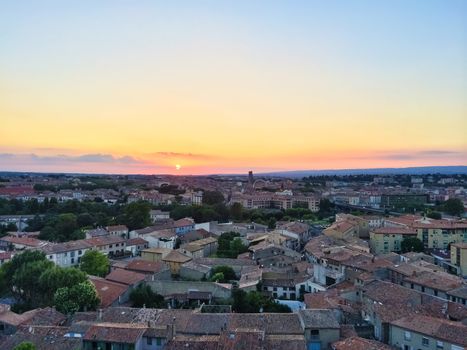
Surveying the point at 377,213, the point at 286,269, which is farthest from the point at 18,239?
the point at 377,213

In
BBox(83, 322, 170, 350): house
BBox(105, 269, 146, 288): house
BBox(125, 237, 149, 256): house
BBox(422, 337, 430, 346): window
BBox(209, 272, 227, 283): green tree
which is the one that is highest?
BBox(83, 322, 170, 350): house

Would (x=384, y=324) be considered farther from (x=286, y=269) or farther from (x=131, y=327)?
(x=286, y=269)

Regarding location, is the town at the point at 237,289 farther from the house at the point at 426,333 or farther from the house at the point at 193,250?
the house at the point at 193,250

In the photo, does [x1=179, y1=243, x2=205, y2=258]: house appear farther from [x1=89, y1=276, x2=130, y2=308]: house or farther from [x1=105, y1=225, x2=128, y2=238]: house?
[x1=105, y1=225, x2=128, y2=238]: house

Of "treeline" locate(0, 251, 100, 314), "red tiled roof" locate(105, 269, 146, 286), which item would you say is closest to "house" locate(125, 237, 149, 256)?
"red tiled roof" locate(105, 269, 146, 286)

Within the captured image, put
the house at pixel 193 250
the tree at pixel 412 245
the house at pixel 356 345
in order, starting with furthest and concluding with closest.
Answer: the tree at pixel 412 245, the house at pixel 193 250, the house at pixel 356 345

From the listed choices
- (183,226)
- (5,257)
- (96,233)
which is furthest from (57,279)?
(183,226)

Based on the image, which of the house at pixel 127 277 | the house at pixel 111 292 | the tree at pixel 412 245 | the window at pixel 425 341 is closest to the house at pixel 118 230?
the house at pixel 127 277
